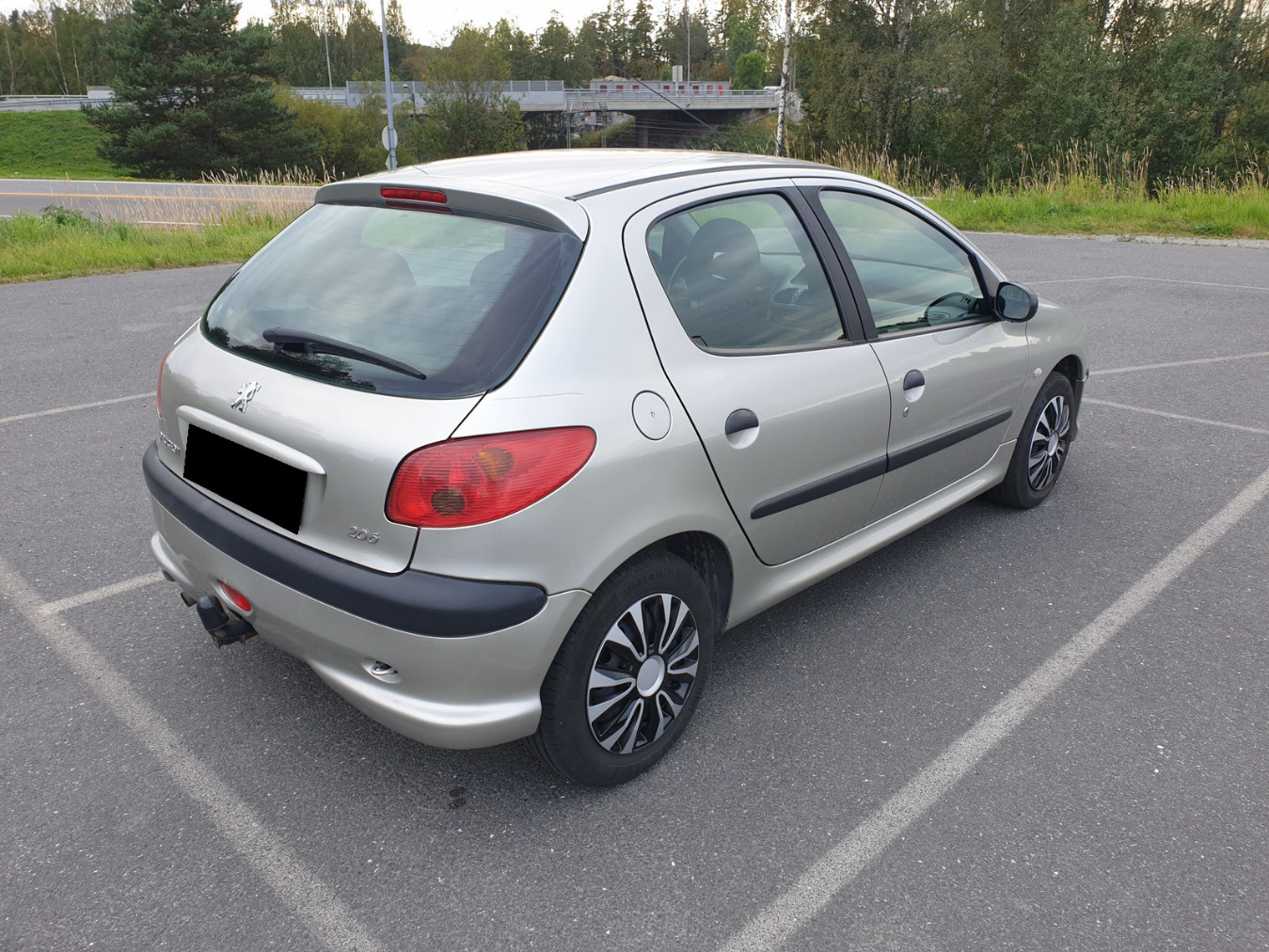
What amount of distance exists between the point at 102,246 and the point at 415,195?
37.3ft

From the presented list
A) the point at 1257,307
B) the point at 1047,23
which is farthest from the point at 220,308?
the point at 1047,23

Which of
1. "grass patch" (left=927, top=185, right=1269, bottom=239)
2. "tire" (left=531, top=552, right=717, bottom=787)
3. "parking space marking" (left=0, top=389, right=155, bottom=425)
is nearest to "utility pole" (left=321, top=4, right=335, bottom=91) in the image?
"grass patch" (left=927, top=185, right=1269, bottom=239)

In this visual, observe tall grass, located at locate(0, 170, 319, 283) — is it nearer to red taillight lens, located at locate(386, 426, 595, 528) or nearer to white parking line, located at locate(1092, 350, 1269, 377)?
white parking line, located at locate(1092, 350, 1269, 377)

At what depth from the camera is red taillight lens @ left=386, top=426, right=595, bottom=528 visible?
2131 millimetres

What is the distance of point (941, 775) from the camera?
269cm

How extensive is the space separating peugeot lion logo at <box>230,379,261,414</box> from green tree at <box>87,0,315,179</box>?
51.9m

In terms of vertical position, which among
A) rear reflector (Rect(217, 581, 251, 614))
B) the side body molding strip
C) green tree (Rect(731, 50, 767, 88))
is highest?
green tree (Rect(731, 50, 767, 88))

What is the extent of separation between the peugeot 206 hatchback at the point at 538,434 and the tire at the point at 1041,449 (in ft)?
3.91

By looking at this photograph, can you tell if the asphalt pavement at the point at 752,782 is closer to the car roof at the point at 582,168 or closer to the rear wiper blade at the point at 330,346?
the rear wiper blade at the point at 330,346

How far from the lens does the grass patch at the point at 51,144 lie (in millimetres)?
→ 51688

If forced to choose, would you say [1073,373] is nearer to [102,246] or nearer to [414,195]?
[414,195]

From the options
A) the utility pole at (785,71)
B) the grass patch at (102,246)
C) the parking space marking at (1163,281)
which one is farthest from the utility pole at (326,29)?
the parking space marking at (1163,281)

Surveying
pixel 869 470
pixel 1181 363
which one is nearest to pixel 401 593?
pixel 869 470

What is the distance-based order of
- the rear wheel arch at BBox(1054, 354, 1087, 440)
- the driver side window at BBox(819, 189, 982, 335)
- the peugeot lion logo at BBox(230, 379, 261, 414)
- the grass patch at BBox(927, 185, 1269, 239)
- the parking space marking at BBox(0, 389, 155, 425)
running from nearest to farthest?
the peugeot lion logo at BBox(230, 379, 261, 414) < the driver side window at BBox(819, 189, 982, 335) < the rear wheel arch at BBox(1054, 354, 1087, 440) < the parking space marking at BBox(0, 389, 155, 425) < the grass patch at BBox(927, 185, 1269, 239)
